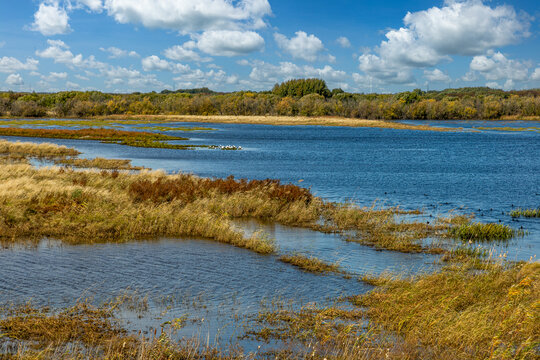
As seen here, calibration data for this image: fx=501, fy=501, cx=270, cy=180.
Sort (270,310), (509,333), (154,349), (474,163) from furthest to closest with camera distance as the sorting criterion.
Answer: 1. (474,163)
2. (270,310)
3. (509,333)
4. (154,349)

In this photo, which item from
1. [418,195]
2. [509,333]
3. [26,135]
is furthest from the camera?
[26,135]

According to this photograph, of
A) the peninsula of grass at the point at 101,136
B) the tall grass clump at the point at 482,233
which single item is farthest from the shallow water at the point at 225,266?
the peninsula of grass at the point at 101,136

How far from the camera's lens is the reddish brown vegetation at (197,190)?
25984 millimetres

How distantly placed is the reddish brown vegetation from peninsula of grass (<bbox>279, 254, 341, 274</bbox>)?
8920 millimetres

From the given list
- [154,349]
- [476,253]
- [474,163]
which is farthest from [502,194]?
[154,349]

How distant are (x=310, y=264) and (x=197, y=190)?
11505 mm

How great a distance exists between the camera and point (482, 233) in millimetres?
22688

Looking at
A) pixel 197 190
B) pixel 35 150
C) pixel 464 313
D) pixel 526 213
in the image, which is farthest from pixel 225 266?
pixel 35 150

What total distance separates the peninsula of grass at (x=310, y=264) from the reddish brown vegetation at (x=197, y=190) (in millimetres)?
8920

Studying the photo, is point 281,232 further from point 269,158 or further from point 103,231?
point 269,158

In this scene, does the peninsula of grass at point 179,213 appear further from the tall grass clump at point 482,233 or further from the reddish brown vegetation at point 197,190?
the tall grass clump at point 482,233

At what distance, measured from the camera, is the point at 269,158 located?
63.4 metres

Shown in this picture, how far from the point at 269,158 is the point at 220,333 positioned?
2063 inches

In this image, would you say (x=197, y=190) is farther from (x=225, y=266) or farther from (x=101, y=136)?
(x=101, y=136)
